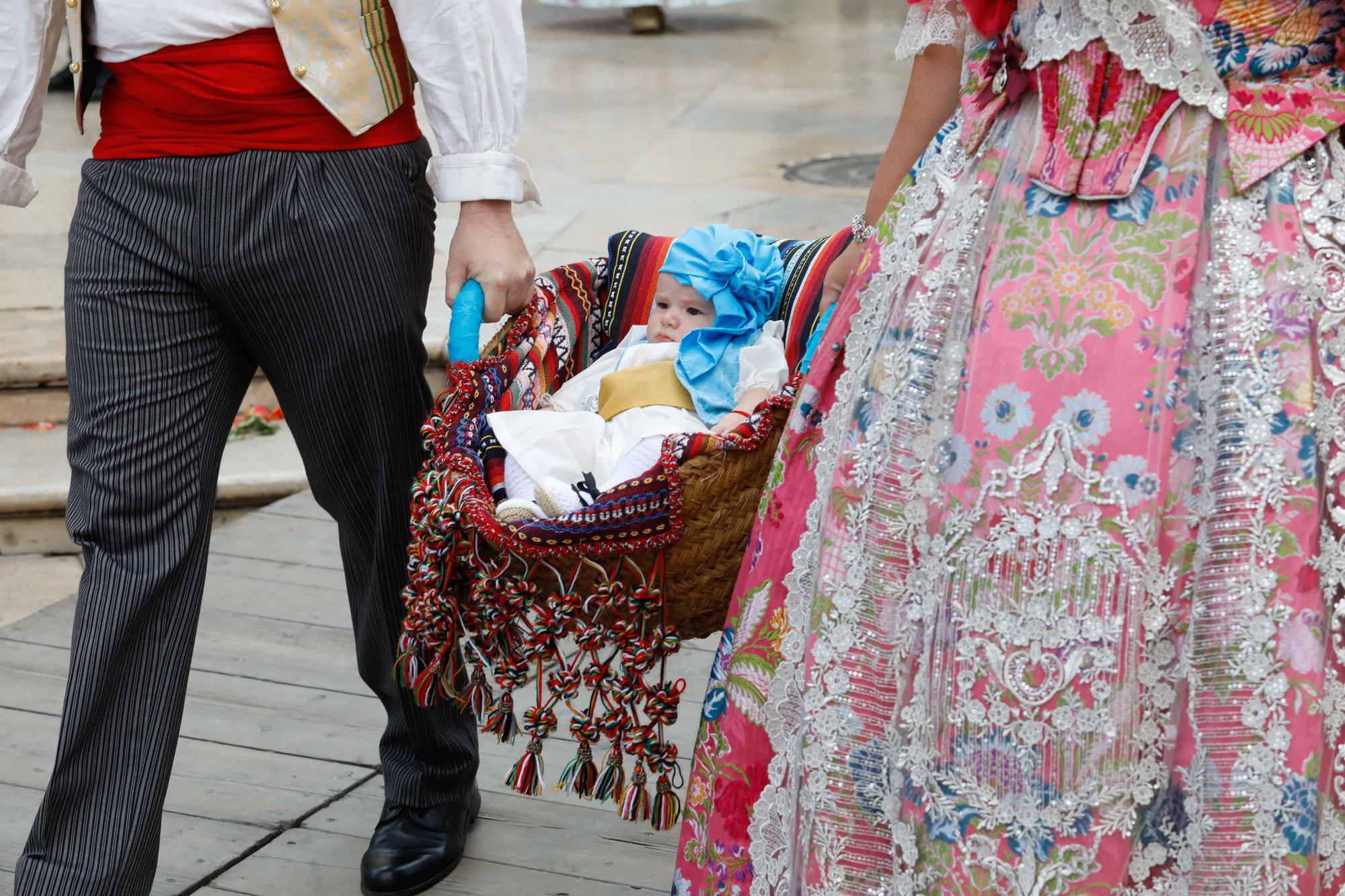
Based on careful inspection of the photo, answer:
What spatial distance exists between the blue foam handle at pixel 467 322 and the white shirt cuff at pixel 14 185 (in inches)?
23.2

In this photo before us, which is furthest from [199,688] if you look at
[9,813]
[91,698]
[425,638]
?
[425,638]

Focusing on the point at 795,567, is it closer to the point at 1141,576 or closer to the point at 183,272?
the point at 1141,576

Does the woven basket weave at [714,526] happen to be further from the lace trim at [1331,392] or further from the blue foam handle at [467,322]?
the lace trim at [1331,392]

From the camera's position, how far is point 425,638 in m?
1.77

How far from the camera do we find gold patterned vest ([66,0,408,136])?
175cm

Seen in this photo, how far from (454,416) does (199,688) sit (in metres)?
1.35

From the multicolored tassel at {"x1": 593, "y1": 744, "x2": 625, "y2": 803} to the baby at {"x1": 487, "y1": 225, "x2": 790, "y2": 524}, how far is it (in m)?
0.33

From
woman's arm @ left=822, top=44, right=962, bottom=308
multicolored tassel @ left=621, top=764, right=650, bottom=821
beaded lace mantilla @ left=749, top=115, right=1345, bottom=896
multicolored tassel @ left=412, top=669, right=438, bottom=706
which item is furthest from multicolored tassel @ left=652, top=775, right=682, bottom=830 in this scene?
woman's arm @ left=822, top=44, right=962, bottom=308

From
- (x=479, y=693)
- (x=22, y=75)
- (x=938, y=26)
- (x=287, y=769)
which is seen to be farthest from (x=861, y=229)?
(x=287, y=769)

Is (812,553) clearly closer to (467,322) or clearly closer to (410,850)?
(467,322)

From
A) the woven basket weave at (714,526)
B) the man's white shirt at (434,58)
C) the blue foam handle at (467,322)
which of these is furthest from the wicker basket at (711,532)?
the man's white shirt at (434,58)

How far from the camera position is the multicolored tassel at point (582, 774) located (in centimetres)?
184

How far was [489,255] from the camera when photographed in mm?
1898

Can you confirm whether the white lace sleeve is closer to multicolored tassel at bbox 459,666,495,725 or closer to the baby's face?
the baby's face
